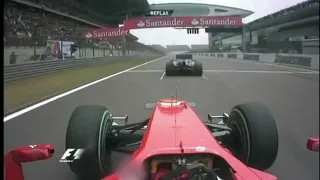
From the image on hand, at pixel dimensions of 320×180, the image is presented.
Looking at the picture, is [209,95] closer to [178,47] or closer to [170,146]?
[178,47]

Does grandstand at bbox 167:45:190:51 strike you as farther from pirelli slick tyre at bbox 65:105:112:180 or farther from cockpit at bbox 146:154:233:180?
cockpit at bbox 146:154:233:180

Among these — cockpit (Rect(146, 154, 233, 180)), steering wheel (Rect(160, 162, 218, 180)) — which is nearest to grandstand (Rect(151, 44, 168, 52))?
cockpit (Rect(146, 154, 233, 180))

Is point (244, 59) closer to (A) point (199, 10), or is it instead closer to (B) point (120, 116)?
(A) point (199, 10)

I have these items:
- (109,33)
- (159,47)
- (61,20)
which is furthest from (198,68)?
(61,20)

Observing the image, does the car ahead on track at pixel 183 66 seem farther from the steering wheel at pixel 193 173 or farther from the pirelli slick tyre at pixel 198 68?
the steering wheel at pixel 193 173

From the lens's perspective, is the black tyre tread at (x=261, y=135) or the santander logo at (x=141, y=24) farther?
the black tyre tread at (x=261, y=135)

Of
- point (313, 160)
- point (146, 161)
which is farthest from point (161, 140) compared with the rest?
point (313, 160)

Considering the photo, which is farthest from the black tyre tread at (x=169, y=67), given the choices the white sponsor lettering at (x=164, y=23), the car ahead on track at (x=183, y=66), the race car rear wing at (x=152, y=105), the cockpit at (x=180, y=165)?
the cockpit at (x=180, y=165)
